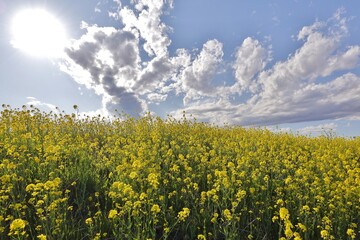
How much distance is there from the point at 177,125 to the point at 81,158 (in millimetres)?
7547

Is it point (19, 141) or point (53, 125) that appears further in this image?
point (53, 125)

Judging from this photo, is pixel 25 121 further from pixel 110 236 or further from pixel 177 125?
pixel 110 236

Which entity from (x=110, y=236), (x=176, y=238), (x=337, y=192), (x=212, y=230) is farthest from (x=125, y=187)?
(x=337, y=192)

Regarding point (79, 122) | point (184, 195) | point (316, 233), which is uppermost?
point (79, 122)

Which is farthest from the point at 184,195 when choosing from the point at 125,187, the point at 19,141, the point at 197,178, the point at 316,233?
the point at 19,141

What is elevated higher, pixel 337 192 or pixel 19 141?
pixel 19 141

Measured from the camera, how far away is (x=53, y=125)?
11.7m

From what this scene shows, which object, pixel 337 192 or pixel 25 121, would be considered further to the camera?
pixel 25 121

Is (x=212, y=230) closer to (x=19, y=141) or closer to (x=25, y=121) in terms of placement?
(x=19, y=141)

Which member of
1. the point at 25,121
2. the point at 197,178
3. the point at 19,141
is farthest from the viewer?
the point at 25,121

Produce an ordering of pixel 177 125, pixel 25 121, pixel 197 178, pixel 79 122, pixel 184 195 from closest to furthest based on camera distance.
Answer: pixel 184 195 < pixel 197 178 < pixel 25 121 < pixel 79 122 < pixel 177 125

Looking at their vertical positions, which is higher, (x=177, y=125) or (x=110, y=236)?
(x=177, y=125)

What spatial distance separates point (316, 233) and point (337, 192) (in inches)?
45.0

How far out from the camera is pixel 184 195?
19.9 feet
